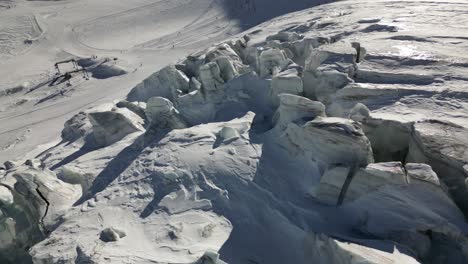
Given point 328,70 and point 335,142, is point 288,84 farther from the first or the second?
point 335,142

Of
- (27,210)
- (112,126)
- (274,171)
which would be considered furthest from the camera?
(112,126)

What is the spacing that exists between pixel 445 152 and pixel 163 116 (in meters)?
5.83

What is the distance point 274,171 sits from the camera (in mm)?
7512

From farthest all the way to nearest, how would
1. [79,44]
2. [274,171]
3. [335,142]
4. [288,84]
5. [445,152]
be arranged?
1. [79,44]
2. [288,84]
3. [274,171]
4. [335,142]
5. [445,152]

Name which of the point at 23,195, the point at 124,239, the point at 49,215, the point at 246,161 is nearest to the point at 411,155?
the point at 246,161

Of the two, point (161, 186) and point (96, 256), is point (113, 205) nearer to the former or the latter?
point (161, 186)

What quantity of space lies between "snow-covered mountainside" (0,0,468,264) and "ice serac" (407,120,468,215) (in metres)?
0.02

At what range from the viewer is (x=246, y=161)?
25.5 ft

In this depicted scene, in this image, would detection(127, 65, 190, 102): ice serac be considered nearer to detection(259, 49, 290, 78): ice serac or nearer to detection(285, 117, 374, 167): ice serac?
detection(259, 49, 290, 78): ice serac

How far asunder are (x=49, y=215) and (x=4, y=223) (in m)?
0.81

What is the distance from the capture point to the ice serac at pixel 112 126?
10383mm

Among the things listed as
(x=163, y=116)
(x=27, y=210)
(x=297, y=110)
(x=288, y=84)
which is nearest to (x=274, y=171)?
(x=297, y=110)

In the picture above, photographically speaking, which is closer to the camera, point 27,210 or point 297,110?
point 297,110

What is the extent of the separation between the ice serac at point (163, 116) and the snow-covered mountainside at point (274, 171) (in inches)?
1.3
